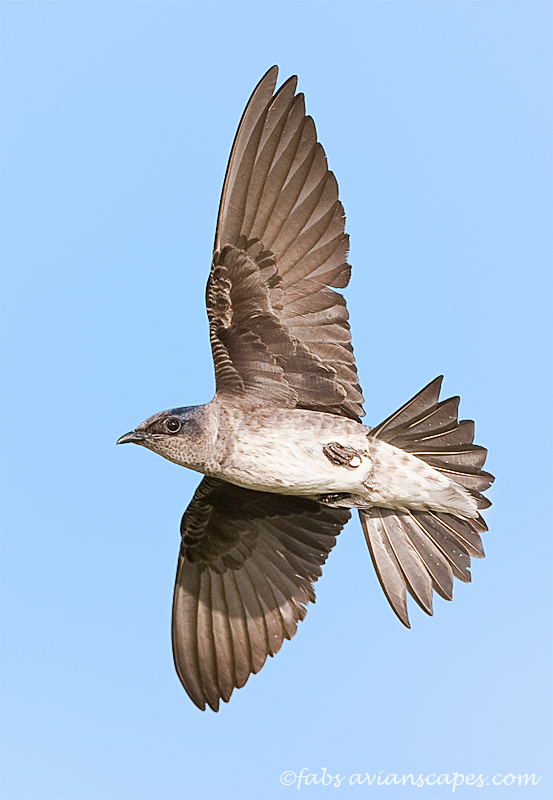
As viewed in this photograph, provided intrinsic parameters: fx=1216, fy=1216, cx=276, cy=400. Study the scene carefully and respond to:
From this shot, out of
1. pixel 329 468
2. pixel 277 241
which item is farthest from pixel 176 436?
pixel 277 241

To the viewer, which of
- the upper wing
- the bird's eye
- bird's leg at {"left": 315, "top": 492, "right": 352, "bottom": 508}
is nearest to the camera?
the upper wing

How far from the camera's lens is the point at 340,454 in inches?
301

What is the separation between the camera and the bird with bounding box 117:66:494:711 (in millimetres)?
7512

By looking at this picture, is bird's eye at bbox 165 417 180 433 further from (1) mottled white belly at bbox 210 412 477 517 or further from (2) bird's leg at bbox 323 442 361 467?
(2) bird's leg at bbox 323 442 361 467

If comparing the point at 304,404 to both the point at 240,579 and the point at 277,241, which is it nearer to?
the point at 277,241

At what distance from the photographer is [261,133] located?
7.50 metres

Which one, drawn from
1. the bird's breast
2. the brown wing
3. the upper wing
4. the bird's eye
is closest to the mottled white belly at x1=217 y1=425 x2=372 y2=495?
the bird's breast

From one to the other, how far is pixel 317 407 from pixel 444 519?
3.67 feet

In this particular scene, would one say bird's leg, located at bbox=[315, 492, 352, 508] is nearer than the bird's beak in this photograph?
No

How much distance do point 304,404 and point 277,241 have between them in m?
1.07

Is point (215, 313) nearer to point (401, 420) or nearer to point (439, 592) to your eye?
point (401, 420)

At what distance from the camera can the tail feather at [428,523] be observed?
760 centimetres

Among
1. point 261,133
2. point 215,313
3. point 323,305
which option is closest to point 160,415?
point 215,313

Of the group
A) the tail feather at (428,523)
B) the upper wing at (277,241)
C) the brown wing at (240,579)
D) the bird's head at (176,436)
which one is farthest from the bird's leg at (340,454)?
the brown wing at (240,579)
